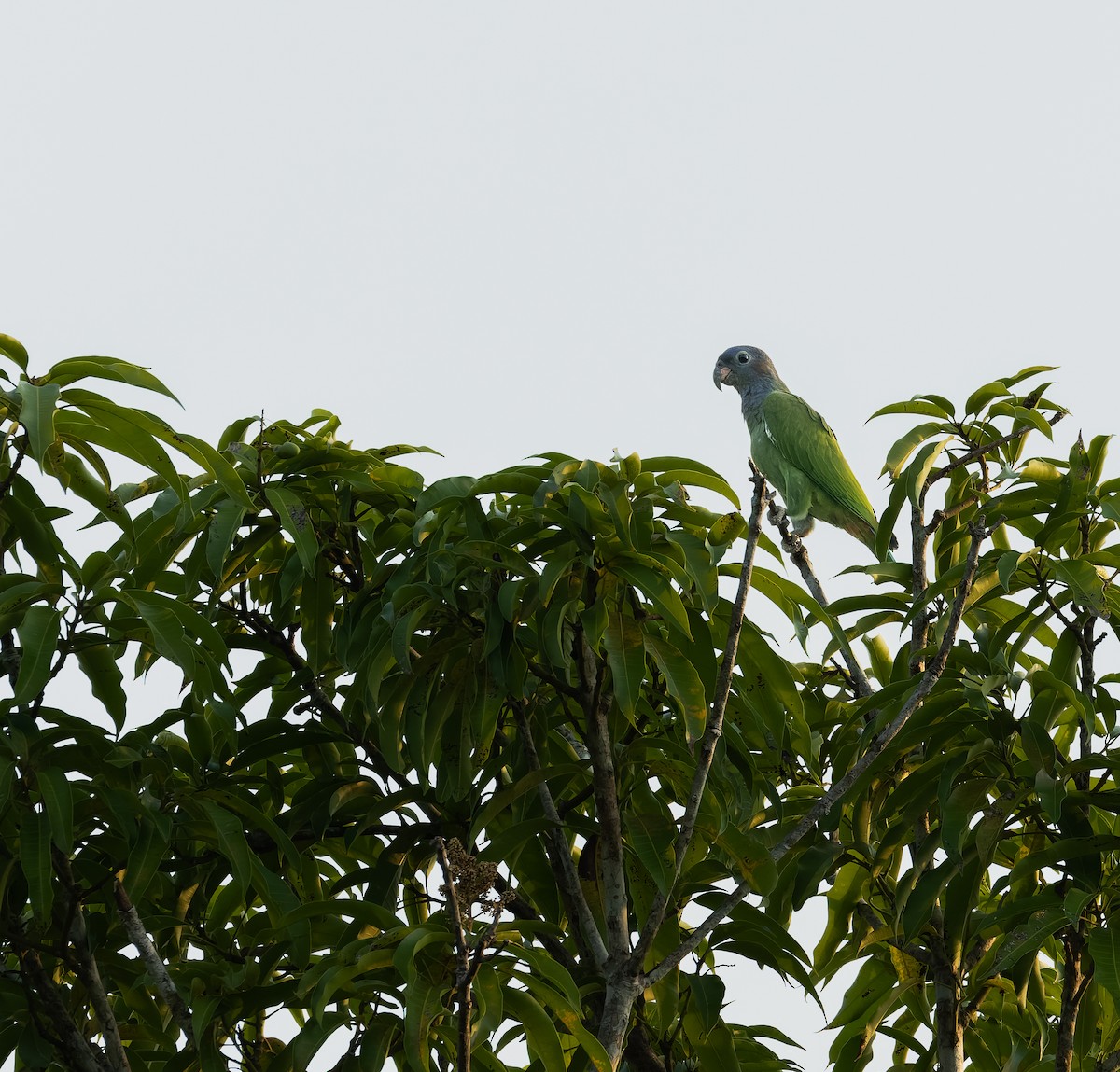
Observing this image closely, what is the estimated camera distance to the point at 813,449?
768 cm

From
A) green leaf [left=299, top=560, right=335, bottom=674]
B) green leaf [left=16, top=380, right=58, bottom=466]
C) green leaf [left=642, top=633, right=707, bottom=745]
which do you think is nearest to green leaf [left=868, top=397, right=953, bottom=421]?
green leaf [left=642, top=633, right=707, bottom=745]

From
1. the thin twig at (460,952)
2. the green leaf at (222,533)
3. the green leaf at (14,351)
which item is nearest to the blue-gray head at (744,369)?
the green leaf at (222,533)

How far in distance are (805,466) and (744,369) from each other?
4.49 feet

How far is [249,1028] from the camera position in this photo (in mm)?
4016

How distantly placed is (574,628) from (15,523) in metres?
1.39

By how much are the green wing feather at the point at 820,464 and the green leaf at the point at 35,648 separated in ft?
17.0

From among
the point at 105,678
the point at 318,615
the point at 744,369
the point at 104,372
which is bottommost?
the point at 105,678

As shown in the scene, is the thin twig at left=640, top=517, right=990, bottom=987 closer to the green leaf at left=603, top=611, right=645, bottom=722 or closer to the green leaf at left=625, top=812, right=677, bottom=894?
the green leaf at left=625, top=812, right=677, bottom=894

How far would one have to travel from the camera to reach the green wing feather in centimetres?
752

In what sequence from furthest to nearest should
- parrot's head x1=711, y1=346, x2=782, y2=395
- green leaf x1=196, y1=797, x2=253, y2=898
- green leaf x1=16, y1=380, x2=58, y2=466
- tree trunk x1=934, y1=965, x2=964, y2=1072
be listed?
1. parrot's head x1=711, y1=346, x2=782, y2=395
2. tree trunk x1=934, y1=965, x2=964, y2=1072
3. green leaf x1=196, y1=797, x2=253, y2=898
4. green leaf x1=16, y1=380, x2=58, y2=466

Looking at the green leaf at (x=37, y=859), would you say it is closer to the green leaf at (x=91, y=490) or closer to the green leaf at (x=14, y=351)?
the green leaf at (x=91, y=490)

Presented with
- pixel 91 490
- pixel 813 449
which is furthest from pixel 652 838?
pixel 813 449

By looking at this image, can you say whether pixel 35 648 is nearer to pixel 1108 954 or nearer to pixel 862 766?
pixel 862 766

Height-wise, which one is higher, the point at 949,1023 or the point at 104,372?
the point at 104,372
